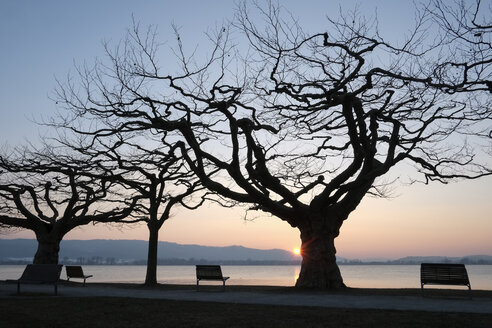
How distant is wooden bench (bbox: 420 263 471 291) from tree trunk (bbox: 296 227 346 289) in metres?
3.87

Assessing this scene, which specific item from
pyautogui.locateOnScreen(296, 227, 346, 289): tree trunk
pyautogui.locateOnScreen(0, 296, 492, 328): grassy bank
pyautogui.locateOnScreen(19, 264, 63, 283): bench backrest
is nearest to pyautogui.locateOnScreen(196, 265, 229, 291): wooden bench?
pyautogui.locateOnScreen(296, 227, 346, 289): tree trunk

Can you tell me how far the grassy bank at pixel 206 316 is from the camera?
8062mm

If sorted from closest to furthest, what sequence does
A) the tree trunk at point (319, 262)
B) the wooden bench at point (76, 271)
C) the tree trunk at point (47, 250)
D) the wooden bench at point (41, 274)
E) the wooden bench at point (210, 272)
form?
1. the wooden bench at point (41, 274)
2. the wooden bench at point (210, 272)
3. the tree trunk at point (319, 262)
4. the wooden bench at point (76, 271)
5. the tree trunk at point (47, 250)

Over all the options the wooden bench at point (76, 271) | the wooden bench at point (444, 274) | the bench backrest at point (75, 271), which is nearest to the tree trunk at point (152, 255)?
the wooden bench at point (76, 271)

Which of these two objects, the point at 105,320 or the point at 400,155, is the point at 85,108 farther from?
the point at 400,155

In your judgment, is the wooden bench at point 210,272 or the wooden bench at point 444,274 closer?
the wooden bench at point 444,274

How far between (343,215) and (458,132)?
522cm

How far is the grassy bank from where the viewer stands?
806cm

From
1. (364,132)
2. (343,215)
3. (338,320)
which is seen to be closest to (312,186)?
(343,215)

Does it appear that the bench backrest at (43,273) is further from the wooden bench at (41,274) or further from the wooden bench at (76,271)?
the wooden bench at (76,271)

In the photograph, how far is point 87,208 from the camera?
27.8m

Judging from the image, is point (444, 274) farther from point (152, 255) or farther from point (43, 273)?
point (152, 255)

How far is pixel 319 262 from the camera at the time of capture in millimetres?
17891

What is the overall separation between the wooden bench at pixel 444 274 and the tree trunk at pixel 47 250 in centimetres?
2080
